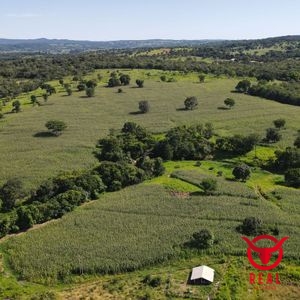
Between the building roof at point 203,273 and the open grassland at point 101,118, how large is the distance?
41.2m

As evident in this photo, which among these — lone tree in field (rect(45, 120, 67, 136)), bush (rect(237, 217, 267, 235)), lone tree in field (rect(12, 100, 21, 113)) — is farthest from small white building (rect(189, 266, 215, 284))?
lone tree in field (rect(12, 100, 21, 113))

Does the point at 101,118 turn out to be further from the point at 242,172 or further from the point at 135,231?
the point at 135,231

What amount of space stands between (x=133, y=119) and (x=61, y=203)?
63386 mm

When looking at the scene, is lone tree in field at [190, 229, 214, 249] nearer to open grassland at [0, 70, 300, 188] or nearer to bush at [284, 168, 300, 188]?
bush at [284, 168, 300, 188]

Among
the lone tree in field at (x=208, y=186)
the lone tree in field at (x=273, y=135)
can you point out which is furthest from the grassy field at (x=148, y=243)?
the lone tree in field at (x=273, y=135)

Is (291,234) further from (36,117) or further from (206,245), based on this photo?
(36,117)

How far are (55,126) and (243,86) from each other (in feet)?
262

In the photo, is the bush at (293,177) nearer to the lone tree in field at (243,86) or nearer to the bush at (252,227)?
the bush at (252,227)

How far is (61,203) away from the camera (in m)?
72.6

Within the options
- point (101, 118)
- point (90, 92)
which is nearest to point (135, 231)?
point (101, 118)

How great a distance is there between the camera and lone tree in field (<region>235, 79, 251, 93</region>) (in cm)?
16738

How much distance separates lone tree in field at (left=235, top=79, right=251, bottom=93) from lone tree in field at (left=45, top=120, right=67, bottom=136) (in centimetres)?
7612

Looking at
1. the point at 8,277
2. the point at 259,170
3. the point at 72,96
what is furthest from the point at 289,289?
the point at 72,96

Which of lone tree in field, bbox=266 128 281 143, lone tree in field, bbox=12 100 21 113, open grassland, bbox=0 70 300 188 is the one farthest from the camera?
lone tree in field, bbox=12 100 21 113
